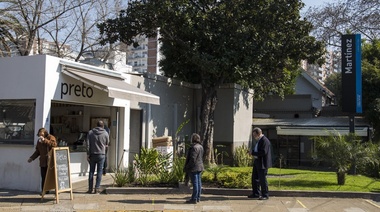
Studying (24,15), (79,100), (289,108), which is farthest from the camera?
(289,108)

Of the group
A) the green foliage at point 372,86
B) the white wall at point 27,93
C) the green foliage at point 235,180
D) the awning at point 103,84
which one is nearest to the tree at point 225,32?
the awning at point 103,84

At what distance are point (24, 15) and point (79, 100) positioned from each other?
13.7 m

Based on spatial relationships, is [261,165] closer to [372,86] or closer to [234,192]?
[234,192]

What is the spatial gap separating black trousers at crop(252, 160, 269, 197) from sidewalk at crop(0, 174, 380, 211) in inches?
10.2

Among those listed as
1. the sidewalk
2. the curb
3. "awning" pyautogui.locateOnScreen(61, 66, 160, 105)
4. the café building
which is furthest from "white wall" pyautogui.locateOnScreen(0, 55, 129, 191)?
the curb

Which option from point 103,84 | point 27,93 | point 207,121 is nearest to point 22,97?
point 27,93

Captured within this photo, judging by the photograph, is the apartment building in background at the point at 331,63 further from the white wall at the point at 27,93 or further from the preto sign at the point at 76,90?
the white wall at the point at 27,93

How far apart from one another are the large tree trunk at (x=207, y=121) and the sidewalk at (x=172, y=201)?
6.89 m

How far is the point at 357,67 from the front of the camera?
53.3 feet

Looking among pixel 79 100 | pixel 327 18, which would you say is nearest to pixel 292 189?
pixel 79 100

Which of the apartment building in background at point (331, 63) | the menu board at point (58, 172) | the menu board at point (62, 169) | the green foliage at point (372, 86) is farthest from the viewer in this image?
the apartment building in background at point (331, 63)

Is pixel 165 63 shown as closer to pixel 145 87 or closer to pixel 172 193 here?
pixel 145 87

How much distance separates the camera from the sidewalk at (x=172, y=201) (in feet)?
31.8

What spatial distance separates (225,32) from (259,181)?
7.59m
